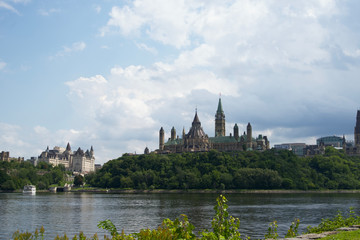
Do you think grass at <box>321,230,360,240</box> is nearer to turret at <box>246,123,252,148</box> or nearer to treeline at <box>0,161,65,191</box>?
treeline at <box>0,161,65,191</box>

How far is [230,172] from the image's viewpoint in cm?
14825

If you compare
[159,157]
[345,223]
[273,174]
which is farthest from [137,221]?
[159,157]

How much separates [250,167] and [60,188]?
7670cm

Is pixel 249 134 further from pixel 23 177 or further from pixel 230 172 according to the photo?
pixel 23 177

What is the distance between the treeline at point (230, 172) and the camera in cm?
13800

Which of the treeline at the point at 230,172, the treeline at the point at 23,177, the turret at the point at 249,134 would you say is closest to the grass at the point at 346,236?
the treeline at the point at 230,172

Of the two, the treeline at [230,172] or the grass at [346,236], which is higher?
the treeline at [230,172]

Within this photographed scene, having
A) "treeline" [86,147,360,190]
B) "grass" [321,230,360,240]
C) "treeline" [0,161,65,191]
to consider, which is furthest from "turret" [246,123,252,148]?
"grass" [321,230,360,240]

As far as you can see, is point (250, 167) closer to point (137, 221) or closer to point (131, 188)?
point (131, 188)

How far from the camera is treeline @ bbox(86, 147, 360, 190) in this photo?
138000 mm

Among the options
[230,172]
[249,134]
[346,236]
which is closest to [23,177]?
[230,172]

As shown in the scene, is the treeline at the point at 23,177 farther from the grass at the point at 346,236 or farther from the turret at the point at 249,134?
the grass at the point at 346,236

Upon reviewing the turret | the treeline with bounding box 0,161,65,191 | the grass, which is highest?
the turret

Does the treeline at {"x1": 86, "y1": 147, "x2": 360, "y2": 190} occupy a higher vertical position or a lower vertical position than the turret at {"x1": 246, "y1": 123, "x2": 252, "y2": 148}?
lower
